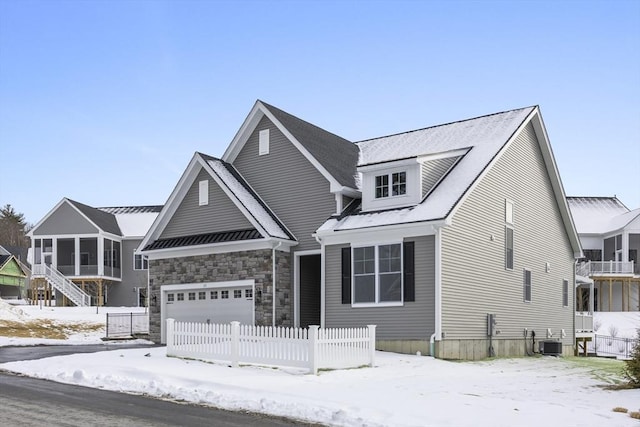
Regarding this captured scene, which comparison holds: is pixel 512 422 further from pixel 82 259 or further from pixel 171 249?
pixel 82 259

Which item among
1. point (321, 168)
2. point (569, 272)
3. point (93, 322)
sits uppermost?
point (321, 168)

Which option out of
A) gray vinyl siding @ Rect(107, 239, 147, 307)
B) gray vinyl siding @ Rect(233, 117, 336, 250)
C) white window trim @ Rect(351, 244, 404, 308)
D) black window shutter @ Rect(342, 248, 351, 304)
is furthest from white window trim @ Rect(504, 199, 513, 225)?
gray vinyl siding @ Rect(107, 239, 147, 307)

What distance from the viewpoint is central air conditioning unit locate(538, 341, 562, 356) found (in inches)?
1105

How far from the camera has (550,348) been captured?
92.7 feet

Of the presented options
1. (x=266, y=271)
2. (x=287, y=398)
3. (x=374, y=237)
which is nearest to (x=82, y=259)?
(x=266, y=271)

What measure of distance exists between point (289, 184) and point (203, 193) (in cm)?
344

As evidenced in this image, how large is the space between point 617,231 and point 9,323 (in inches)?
1649

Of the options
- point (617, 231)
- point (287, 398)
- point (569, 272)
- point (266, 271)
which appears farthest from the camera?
point (617, 231)

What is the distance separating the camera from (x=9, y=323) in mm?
34500

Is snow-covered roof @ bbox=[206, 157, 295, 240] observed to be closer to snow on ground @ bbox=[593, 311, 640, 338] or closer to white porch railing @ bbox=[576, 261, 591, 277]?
snow on ground @ bbox=[593, 311, 640, 338]

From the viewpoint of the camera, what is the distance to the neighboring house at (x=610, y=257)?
51344 mm

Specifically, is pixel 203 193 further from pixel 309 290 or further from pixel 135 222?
pixel 135 222

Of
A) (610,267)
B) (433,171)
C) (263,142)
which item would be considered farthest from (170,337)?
(610,267)

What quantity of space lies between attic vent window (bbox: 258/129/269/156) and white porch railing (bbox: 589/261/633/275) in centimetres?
3274
